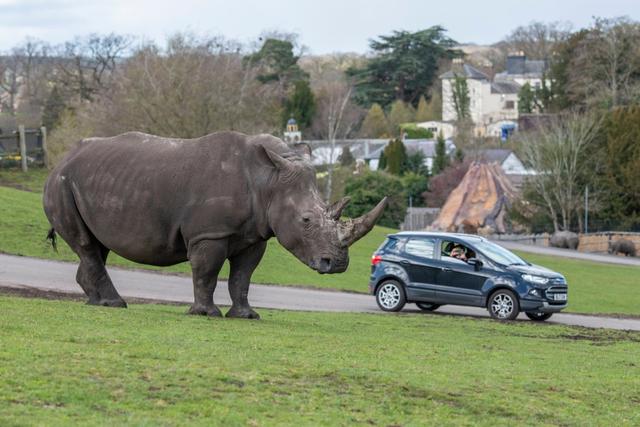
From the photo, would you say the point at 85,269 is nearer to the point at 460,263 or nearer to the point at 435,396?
the point at 435,396

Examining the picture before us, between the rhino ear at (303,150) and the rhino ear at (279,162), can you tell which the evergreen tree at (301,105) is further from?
the rhino ear at (279,162)

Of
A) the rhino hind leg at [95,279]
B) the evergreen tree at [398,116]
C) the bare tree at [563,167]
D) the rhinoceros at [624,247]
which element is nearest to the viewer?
the rhino hind leg at [95,279]

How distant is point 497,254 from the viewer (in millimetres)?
26594

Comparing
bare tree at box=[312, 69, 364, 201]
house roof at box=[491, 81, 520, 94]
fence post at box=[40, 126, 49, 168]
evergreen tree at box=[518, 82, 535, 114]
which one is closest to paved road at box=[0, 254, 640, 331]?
fence post at box=[40, 126, 49, 168]

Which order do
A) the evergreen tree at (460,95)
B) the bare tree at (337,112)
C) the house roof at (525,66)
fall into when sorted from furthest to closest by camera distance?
1. the house roof at (525,66)
2. the evergreen tree at (460,95)
3. the bare tree at (337,112)

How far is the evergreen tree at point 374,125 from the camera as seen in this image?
142500mm

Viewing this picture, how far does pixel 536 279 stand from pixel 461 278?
1.56 meters

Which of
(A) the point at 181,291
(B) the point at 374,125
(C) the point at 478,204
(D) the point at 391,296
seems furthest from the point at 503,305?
(B) the point at 374,125

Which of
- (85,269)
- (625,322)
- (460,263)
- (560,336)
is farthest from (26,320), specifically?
(625,322)

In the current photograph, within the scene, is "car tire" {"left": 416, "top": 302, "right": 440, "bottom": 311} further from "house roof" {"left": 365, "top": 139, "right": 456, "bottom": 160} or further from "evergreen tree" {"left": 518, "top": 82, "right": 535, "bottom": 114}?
"evergreen tree" {"left": 518, "top": 82, "right": 535, "bottom": 114}

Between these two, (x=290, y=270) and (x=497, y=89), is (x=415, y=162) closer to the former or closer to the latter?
(x=290, y=270)

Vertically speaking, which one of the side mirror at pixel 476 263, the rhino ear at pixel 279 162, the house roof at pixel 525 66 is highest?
the house roof at pixel 525 66

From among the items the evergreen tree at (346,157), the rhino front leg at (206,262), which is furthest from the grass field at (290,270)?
the evergreen tree at (346,157)

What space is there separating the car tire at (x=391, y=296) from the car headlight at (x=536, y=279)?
8.82 feet
